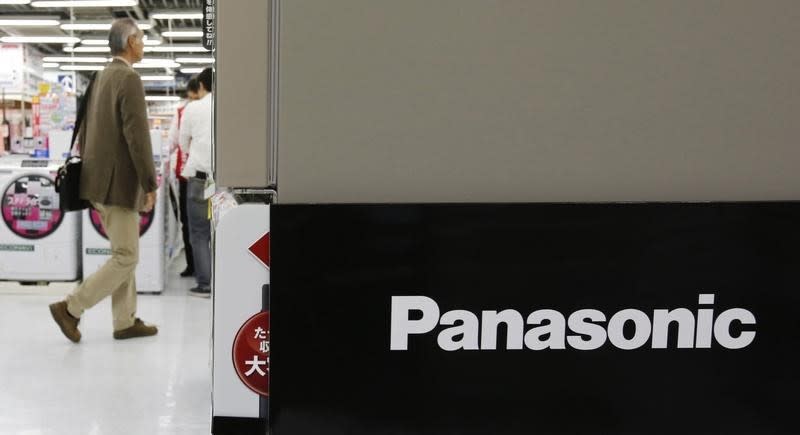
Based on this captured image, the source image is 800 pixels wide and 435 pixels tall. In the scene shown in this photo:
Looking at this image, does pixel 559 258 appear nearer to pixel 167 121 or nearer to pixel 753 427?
pixel 753 427

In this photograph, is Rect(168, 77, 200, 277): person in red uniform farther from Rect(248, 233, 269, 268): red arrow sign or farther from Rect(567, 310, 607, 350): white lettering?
Rect(567, 310, 607, 350): white lettering

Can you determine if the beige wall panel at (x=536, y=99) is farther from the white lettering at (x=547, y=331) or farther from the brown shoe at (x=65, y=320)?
the brown shoe at (x=65, y=320)

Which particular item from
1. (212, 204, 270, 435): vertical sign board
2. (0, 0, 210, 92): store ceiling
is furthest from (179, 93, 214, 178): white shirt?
(0, 0, 210, 92): store ceiling

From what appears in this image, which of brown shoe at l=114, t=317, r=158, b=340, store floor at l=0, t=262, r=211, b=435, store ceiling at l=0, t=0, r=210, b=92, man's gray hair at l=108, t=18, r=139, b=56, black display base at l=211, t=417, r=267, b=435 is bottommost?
store floor at l=0, t=262, r=211, b=435

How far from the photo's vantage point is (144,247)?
5.03 meters

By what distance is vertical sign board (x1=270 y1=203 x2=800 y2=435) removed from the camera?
0.70 meters

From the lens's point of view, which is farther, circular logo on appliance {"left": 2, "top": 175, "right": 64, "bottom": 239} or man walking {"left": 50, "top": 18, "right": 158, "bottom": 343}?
circular logo on appliance {"left": 2, "top": 175, "right": 64, "bottom": 239}

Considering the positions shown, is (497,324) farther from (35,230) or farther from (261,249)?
(35,230)

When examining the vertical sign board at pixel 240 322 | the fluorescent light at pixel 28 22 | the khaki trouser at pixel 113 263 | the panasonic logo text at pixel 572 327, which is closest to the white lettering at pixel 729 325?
the panasonic logo text at pixel 572 327

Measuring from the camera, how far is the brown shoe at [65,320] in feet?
11.9

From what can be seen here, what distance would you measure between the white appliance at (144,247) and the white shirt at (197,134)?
0.69 m

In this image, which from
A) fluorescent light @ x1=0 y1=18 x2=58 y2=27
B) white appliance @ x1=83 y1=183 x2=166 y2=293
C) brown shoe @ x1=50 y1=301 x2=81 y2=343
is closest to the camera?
brown shoe @ x1=50 y1=301 x2=81 y2=343

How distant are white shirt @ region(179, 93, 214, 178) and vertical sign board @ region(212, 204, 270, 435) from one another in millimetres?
3951

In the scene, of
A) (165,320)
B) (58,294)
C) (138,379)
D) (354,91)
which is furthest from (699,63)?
(58,294)
